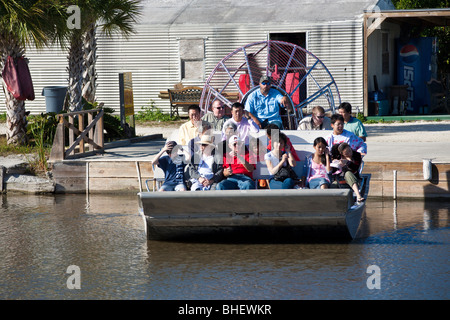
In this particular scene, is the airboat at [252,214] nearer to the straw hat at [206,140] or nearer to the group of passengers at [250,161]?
the group of passengers at [250,161]

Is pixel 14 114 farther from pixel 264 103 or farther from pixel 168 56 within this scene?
pixel 168 56

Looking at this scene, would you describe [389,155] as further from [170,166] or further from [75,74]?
[75,74]

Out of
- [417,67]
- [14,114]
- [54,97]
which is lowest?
[14,114]

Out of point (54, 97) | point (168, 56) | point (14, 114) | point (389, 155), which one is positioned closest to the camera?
point (389, 155)

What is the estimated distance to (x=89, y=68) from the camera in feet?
68.1

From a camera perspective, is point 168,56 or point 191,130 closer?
point 191,130

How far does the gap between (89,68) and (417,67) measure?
37.1ft

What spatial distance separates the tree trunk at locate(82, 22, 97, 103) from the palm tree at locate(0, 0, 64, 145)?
3604 millimetres

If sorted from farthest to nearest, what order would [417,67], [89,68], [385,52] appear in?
[417,67] < [385,52] < [89,68]

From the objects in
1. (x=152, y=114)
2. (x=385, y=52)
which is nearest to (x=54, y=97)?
(x=152, y=114)

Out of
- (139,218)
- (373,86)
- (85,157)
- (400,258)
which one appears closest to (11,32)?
(85,157)

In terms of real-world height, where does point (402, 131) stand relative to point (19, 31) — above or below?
below

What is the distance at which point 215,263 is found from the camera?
28.5 ft

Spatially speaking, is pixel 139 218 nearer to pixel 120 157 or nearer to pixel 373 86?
pixel 120 157
